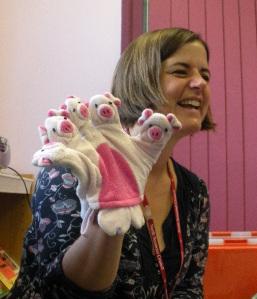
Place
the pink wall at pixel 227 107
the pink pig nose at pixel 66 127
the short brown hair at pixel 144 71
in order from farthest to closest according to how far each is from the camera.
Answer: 1. the pink wall at pixel 227 107
2. the short brown hair at pixel 144 71
3. the pink pig nose at pixel 66 127

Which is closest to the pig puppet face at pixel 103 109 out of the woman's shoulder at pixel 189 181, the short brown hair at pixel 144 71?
the short brown hair at pixel 144 71

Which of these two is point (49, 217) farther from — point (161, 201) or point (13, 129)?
point (13, 129)

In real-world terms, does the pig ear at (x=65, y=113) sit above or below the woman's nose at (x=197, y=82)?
below

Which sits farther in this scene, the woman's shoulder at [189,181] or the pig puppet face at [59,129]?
the woman's shoulder at [189,181]

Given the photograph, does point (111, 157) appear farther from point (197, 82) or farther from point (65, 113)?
point (197, 82)

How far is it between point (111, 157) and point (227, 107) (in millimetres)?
1111

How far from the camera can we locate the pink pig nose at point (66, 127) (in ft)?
1.34

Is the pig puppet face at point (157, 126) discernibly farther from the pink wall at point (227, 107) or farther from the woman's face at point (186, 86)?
the pink wall at point (227, 107)

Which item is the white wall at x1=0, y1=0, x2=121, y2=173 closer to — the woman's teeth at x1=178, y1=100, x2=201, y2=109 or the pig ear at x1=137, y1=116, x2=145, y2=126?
the woman's teeth at x1=178, y1=100, x2=201, y2=109

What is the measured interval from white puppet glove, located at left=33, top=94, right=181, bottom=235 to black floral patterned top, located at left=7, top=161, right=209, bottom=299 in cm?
14

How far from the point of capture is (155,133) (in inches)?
17.4

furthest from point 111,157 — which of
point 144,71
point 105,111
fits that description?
point 144,71

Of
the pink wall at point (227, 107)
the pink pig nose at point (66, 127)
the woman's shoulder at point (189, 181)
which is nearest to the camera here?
the pink pig nose at point (66, 127)

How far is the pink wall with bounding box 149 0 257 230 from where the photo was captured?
1415 millimetres
